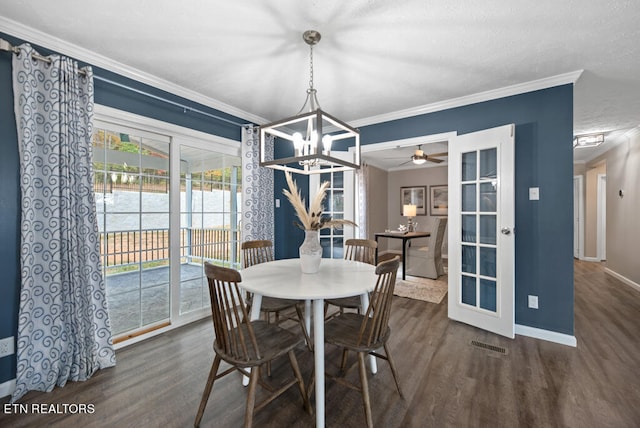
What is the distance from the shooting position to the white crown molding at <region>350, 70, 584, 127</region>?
2551mm

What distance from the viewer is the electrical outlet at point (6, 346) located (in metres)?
1.85

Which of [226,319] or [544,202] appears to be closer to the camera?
[226,319]

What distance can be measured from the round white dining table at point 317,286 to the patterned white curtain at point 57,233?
48.6 inches

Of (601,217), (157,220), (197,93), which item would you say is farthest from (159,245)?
(601,217)

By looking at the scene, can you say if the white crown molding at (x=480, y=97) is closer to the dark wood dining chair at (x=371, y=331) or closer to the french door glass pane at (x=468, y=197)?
the french door glass pane at (x=468, y=197)

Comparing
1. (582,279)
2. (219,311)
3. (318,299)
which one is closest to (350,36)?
(318,299)

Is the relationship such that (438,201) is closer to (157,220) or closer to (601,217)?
(601,217)

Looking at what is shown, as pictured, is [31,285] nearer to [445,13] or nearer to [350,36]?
[350,36]

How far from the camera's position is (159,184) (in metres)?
2.80

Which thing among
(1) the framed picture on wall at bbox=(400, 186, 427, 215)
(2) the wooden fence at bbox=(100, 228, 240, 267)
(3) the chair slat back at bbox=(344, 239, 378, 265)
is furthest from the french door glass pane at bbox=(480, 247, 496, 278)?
(1) the framed picture on wall at bbox=(400, 186, 427, 215)

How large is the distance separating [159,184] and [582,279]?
6.66 meters

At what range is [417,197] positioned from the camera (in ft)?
24.2

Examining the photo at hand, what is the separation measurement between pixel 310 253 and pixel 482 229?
2.00m

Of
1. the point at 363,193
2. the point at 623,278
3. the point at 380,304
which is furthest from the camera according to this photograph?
the point at 363,193
